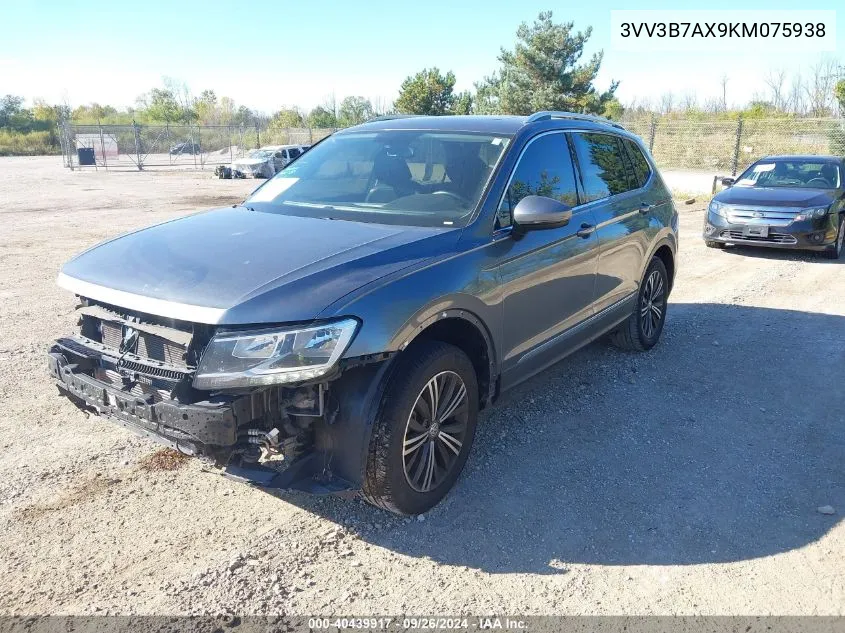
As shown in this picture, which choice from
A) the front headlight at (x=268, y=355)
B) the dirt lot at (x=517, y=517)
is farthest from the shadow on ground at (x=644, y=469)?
the front headlight at (x=268, y=355)

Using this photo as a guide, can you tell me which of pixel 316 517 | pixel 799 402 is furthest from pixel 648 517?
pixel 799 402

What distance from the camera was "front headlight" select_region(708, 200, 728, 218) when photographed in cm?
1077

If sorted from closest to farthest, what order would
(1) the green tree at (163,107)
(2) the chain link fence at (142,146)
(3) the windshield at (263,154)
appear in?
(3) the windshield at (263,154) < (2) the chain link fence at (142,146) < (1) the green tree at (163,107)

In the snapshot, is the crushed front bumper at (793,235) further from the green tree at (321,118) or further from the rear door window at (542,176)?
the green tree at (321,118)

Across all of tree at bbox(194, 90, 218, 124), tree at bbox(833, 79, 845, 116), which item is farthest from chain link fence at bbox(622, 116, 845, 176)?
tree at bbox(194, 90, 218, 124)

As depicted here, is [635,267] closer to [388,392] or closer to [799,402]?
[799,402]

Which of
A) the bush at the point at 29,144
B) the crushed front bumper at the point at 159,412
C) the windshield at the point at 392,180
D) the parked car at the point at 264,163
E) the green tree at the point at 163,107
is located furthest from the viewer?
the green tree at the point at 163,107

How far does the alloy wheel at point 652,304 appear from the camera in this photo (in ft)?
19.2

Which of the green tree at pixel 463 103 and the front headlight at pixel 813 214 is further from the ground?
the green tree at pixel 463 103

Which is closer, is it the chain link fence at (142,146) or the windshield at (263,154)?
the windshield at (263,154)

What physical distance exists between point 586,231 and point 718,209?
7401mm

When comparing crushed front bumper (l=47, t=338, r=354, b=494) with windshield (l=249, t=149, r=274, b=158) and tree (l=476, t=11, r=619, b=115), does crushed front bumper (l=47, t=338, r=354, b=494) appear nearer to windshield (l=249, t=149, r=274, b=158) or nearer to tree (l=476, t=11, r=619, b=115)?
windshield (l=249, t=149, r=274, b=158)

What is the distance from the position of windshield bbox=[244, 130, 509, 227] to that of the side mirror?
261 millimetres

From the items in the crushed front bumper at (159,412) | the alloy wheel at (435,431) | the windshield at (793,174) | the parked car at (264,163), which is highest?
the parked car at (264,163)
